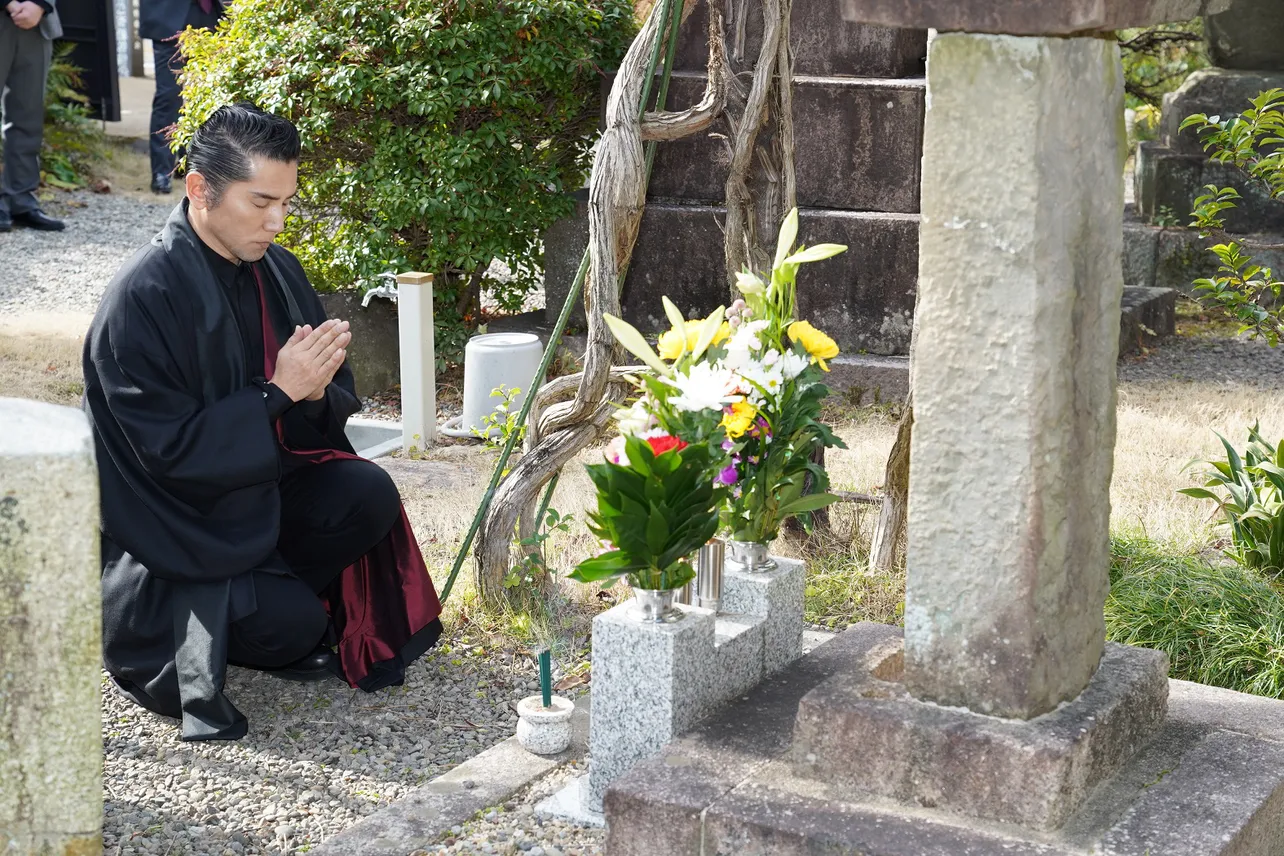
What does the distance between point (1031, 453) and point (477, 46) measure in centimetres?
457

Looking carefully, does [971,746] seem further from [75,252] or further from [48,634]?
[75,252]

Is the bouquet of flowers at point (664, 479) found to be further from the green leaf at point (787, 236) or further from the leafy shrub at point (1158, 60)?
the leafy shrub at point (1158, 60)

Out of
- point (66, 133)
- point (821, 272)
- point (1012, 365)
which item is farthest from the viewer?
point (66, 133)

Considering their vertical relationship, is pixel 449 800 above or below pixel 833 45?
below

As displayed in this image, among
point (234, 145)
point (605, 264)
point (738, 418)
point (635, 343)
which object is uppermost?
point (234, 145)

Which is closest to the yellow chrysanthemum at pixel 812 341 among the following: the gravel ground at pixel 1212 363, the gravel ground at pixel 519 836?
the gravel ground at pixel 519 836

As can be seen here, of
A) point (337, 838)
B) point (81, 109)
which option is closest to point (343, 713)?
point (337, 838)

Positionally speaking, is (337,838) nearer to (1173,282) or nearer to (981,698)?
(981,698)

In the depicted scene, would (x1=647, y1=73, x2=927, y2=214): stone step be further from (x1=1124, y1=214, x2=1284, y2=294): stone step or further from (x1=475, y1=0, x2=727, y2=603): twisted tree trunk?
(x1=475, y1=0, x2=727, y2=603): twisted tree trunk

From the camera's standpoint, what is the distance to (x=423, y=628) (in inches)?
164

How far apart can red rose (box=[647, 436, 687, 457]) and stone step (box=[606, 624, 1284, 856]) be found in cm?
55

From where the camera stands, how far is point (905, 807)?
9.09ft

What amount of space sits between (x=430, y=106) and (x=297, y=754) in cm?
351

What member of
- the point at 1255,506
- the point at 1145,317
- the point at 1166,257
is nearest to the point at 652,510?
the point at 1255,506
